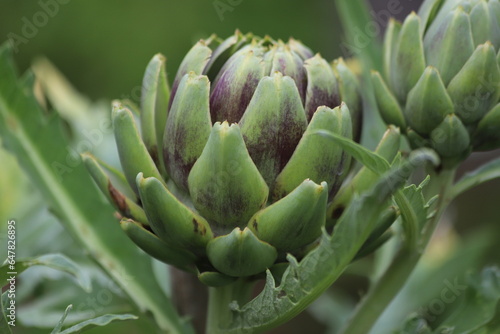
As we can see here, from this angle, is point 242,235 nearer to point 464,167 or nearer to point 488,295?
point 488,295

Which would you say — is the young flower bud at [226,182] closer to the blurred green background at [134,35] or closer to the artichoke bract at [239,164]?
the artichoke bract at [239,164]

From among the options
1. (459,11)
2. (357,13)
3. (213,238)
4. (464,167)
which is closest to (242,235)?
(213,238)

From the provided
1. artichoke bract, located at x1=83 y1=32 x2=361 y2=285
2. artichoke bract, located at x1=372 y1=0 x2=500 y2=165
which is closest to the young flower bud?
artichoke bract, located at x1=83 y1=32 x2=361 y2=285

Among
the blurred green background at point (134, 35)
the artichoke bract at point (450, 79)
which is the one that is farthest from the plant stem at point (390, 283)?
the blurred green background at point (134, 35)

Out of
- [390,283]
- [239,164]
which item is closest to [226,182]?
[239,164]

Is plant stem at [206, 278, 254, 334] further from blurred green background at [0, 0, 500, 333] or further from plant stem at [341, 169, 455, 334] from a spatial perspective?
blurred green background at [0, 0, 500, 333]

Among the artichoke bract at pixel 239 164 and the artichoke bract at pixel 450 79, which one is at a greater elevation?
the artichoke bract at pixel 239 164
